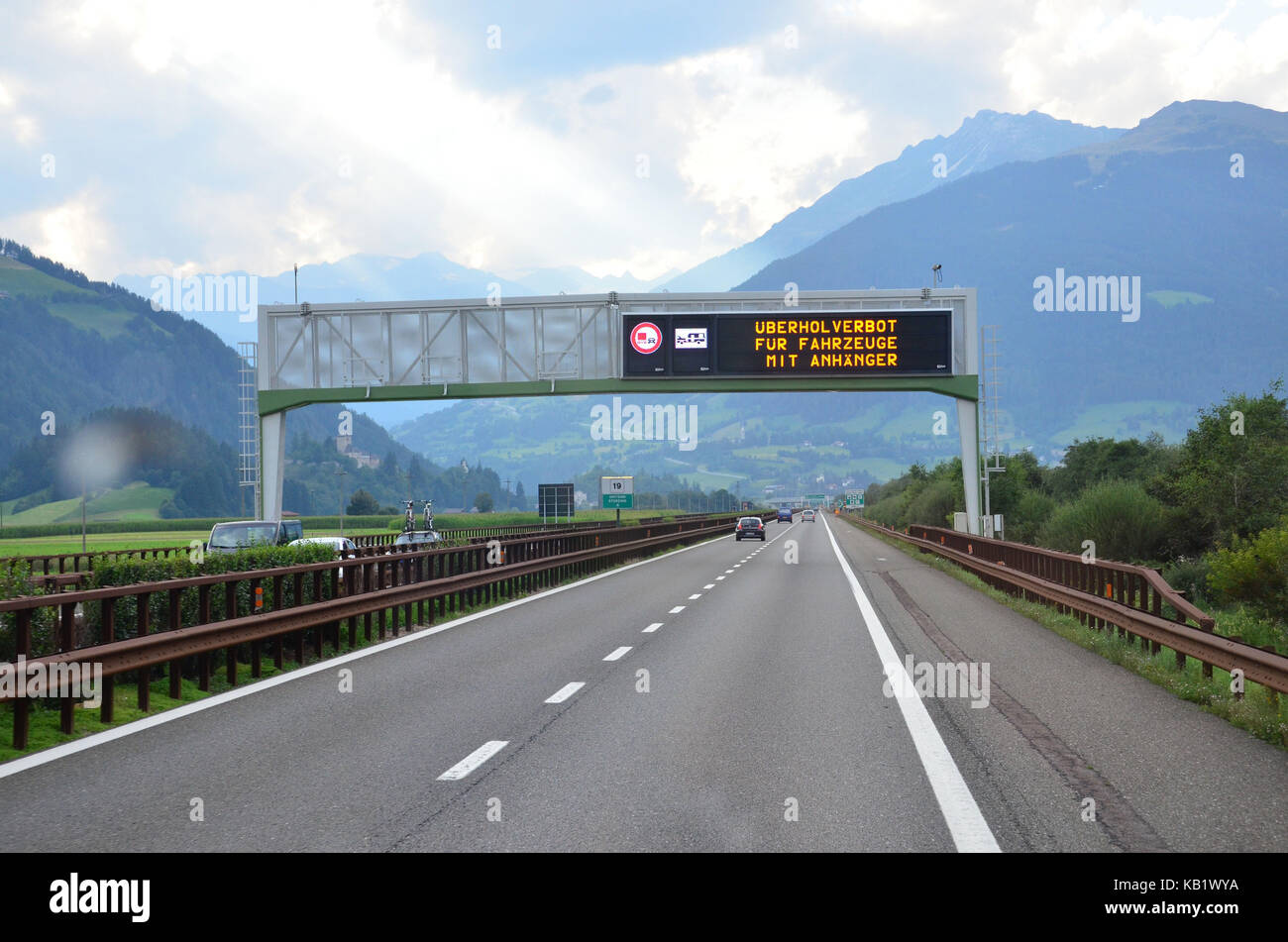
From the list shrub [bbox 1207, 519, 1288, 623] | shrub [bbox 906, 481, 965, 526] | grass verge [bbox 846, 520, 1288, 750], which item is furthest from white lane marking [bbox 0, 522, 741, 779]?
shrub [bbox 906, 481, 965, 526]

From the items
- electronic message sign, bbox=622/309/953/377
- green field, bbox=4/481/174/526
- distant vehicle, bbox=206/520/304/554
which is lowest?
green field, bbox=4/481/174/526

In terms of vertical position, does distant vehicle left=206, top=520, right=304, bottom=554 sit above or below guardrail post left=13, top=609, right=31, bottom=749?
above

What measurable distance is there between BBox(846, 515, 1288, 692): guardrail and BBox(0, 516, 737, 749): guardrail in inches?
337

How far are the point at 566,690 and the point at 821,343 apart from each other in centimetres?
3016

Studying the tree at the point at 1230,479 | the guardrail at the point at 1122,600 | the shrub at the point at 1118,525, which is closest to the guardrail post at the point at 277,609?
the guardrail at the point at 1122,600

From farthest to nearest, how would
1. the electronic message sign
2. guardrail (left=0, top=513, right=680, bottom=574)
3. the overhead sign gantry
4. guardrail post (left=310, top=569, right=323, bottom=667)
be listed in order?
the overhead sign gantry, the electronic message sign, guardrail (left=0, top=513, right=680, bottom=574), guardrail post (left=310, top=569, right=323, bottom=667)

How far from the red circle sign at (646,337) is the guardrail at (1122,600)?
1534 cm

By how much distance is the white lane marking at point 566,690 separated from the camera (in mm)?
10305

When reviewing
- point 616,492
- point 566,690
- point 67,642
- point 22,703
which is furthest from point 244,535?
point 616,492

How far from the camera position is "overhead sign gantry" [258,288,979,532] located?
39.5 metres

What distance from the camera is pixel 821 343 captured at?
39.5 m

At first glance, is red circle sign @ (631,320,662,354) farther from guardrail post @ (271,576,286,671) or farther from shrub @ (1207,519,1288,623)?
guardrail post @ (271,576,286,671)

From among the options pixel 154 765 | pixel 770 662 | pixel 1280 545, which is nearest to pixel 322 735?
pixel 154 765

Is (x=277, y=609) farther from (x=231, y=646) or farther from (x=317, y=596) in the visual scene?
(x=231, y=646)
